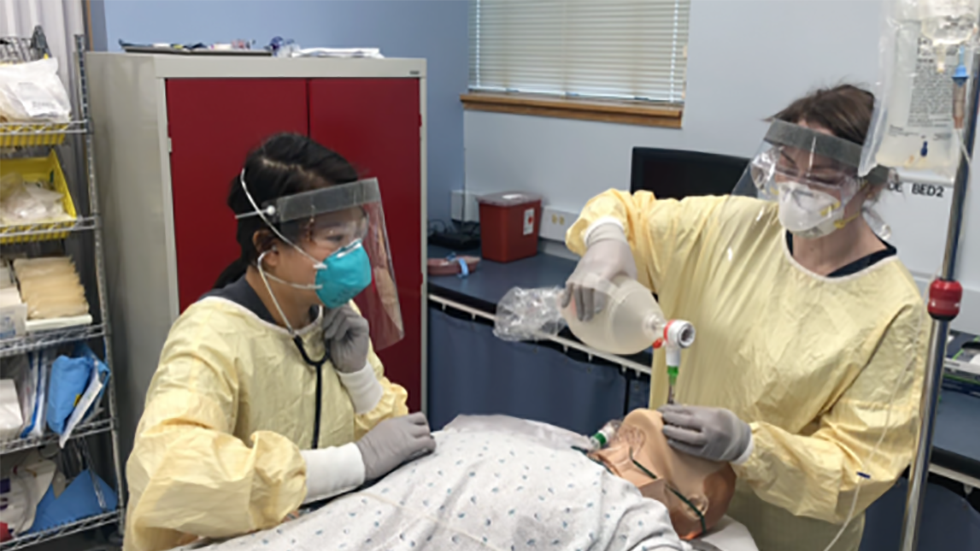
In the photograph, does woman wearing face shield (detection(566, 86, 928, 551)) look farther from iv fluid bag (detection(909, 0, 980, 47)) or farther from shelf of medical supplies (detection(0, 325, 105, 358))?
shelf of medical supplies (detection(0, 325, 105, 358))

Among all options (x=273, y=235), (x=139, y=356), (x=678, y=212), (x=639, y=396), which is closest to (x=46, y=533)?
(x=139, y=356)

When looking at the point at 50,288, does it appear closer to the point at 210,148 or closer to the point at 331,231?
the point at 210,148

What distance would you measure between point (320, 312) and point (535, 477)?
0.56 metres

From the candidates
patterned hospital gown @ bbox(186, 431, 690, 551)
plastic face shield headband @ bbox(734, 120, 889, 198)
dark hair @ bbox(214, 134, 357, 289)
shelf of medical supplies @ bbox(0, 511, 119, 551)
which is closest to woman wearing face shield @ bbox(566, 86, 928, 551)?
plastic face shield headband @ bbox(734, 120, 889, 198)

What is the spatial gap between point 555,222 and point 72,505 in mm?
2061

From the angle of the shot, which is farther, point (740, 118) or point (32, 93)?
point (740, 118)

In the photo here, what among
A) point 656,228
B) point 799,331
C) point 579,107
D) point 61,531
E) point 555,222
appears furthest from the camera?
point 555,222

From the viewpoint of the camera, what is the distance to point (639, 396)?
2.51 metres

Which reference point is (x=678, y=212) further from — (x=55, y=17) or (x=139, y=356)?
(x=55, y=17)

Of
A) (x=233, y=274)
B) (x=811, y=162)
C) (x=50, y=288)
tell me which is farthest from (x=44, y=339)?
(x=811, y=162)

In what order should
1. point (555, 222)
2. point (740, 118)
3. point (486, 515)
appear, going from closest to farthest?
point (486, 515) → point (740, 118) → point (555, 222)

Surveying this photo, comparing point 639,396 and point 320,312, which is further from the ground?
point 320,312

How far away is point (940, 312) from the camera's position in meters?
1.04

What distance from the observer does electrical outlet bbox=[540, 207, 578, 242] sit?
337 centimetres
